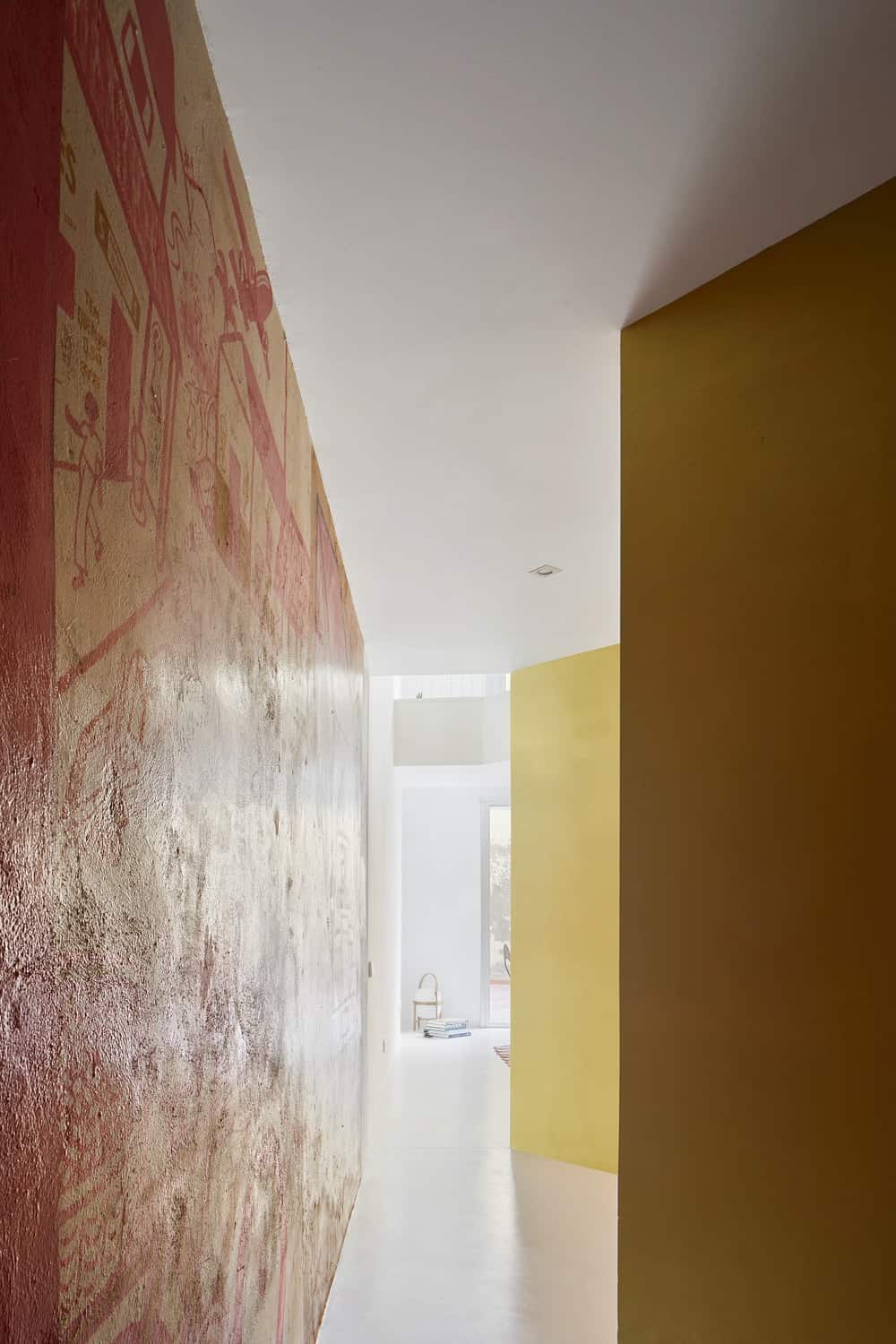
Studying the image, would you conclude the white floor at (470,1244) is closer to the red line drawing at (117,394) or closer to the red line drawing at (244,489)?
the red line drawing at (244,489)

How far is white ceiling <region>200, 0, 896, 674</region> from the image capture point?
177 centimetres

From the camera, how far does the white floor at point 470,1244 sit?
3.76 metres

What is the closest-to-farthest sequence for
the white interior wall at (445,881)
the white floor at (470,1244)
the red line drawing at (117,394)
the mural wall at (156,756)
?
the mural wall at (156,756), the red line drawing at (117,394), the white floor at (470,1244), the white interior wall at (445,881)

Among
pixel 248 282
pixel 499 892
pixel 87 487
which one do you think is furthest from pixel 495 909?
Answer: pixel 87 487

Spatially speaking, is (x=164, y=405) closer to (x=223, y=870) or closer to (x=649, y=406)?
(x=223, y=870)

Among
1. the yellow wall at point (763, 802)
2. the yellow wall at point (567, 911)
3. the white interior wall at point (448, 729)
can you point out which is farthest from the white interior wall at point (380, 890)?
the yellow wall at point (763, 802)

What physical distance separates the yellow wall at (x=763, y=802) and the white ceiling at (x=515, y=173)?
23cm

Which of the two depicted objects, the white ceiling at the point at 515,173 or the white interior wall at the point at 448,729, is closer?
the white ceiling at the point at 515,173

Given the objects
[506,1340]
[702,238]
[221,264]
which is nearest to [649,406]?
[702,238]

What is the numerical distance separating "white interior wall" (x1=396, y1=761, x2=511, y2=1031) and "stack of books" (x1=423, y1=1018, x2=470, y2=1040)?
573mm

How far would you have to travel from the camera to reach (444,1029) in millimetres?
11680

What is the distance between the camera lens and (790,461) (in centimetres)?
234

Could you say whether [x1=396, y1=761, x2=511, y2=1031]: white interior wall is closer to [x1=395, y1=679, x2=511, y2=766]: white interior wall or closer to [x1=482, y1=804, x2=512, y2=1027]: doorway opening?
[x1=482, y1=804, x2=512, y2=1027]: doorway opening

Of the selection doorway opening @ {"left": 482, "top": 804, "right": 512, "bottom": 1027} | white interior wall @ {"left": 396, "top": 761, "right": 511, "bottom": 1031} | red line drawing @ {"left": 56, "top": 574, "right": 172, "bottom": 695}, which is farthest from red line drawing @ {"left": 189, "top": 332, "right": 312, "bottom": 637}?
doorway opening @ {"left": 482, "top": 804, "right": 512, "bottom": 1027}
